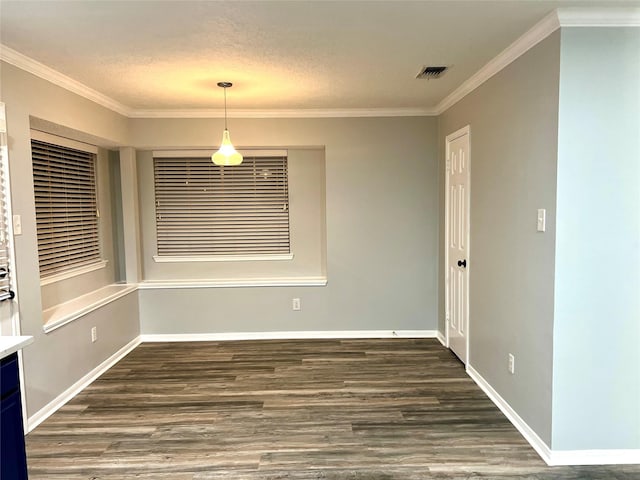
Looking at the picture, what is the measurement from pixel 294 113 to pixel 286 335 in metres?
2.43

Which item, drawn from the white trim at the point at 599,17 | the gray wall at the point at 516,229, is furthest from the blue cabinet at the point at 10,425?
the white trim at the point at 599,17

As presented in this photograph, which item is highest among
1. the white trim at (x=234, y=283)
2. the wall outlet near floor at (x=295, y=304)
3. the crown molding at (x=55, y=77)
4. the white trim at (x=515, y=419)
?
the crown molding at (x=55, y=77)

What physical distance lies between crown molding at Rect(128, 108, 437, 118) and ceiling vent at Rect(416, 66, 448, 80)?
1062mm

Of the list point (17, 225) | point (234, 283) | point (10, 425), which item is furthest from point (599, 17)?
point (234, 283)

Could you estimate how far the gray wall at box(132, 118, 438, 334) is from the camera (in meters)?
4.36

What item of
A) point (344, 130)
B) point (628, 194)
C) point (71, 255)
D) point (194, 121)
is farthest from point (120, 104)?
point (628, 194)

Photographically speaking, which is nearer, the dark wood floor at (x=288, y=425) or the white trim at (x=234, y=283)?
the dark wood floor at (x=288, y=425)

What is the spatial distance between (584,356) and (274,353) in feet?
8.91

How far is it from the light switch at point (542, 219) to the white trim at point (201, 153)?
115 inches

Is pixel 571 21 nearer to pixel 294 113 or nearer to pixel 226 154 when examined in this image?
pixel 226 154

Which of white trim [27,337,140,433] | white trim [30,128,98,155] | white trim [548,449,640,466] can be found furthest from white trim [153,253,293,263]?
white trim [548,449,640,466]

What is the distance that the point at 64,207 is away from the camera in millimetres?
3707

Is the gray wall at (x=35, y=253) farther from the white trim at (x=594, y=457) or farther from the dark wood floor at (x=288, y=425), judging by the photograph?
the white trim at (x=594, y=457)

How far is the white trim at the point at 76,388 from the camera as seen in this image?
110 inches
